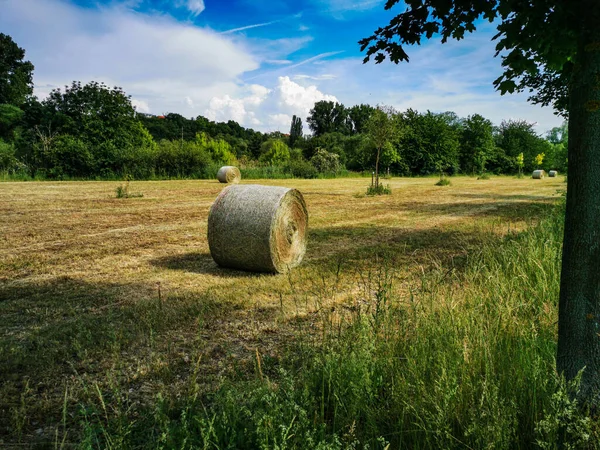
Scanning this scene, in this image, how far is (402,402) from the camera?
2.59m

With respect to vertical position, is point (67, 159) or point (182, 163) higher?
point (67, 159)

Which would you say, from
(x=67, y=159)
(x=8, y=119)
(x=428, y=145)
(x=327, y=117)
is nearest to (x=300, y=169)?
(x=67, y=159)

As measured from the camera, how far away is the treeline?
3294 cm

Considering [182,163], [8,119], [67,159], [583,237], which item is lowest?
[583,237]

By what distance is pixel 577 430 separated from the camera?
2.10 m

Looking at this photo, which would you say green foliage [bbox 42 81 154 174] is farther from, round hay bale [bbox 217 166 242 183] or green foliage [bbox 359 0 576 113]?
green foliage [bbox 359 0 576 113]

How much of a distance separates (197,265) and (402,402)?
5495 millimetres

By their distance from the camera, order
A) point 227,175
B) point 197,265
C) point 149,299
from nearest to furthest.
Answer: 1. point 149,299
2. point 197,265
3. point 227,175

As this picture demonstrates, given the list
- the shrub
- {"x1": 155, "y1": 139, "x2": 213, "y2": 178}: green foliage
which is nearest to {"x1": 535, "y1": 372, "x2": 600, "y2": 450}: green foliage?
{"x1": 155, "y1": 139, "x2": 213, "y2": 178}: green foliage

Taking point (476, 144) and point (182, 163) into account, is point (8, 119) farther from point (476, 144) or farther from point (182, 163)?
point (476, 144)

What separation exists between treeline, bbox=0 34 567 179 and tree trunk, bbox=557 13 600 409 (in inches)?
760

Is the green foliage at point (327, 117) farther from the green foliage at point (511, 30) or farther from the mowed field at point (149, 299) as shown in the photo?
the green foliage at point (511, 30)

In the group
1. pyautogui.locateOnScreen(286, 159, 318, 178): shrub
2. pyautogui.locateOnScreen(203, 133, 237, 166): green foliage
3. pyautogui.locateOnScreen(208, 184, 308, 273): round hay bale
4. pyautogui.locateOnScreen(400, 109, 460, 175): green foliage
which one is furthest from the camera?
pyautogui.locateOnScreen(203, 133, 237, 166): green foliage

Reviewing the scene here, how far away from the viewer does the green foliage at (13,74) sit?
59875mm
